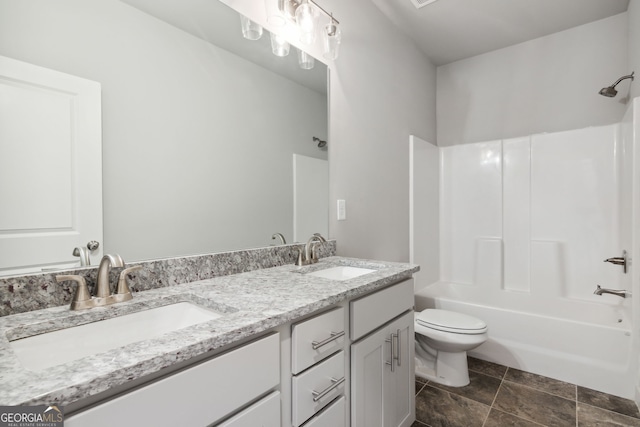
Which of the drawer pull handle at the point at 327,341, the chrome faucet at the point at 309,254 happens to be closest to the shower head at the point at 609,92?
the chrome faucet at the point at 309,254

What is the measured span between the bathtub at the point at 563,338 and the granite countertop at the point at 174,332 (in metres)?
1.46

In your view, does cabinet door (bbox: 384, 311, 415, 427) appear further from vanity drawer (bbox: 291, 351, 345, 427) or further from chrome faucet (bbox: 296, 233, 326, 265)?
chrome faucet (bbox: 296, 233, 326, 265)

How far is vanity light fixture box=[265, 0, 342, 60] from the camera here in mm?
1514

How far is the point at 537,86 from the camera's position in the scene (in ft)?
8.93

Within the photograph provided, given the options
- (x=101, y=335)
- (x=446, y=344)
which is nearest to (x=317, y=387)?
(x=101, y=335)

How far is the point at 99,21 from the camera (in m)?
0.95

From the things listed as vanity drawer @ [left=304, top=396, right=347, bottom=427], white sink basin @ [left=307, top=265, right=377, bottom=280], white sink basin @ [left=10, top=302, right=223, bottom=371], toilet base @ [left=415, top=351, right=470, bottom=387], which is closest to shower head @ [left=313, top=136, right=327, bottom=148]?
white sink basin @ [left=307, top=265, right=377, bottom=280]

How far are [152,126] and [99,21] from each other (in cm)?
33

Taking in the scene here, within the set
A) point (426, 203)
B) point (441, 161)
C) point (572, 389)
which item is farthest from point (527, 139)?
point (572, 389)

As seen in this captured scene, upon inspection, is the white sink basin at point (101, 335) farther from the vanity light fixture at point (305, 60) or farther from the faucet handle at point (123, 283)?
the vanity light fixture at point (305, 60)

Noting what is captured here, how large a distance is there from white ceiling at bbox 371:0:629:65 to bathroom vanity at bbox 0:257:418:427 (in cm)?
198

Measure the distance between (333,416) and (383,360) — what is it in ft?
1.18

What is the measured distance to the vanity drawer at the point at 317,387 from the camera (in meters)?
0.88

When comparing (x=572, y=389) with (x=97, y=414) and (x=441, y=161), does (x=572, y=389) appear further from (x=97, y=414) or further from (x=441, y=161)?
(x=97, y=414)
